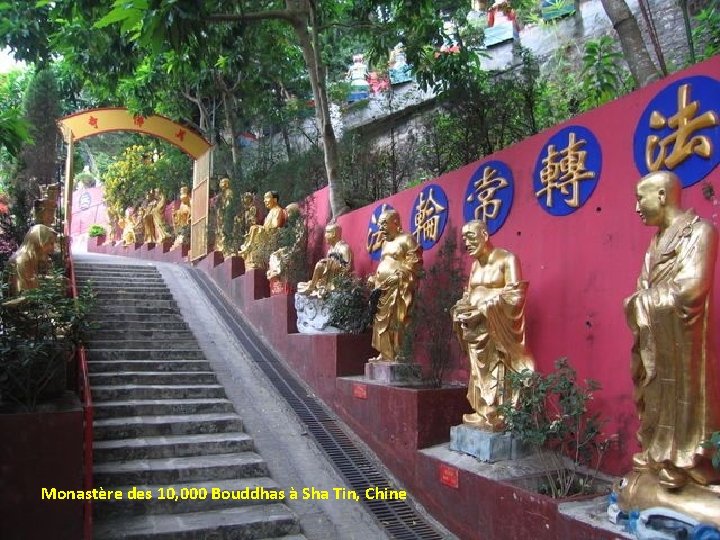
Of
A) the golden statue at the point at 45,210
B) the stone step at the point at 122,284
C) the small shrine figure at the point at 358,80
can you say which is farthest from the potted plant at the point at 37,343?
the small shrine figure at the point at 358,80

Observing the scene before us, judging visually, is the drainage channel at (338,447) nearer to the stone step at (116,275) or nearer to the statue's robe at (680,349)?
the statue's robe at (680,349)

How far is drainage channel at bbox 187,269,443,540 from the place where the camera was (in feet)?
14.8

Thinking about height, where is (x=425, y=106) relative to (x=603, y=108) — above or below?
above

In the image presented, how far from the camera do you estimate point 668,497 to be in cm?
279

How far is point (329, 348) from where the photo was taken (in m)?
6.36

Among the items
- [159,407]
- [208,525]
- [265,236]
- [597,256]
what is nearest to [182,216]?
[265,236]

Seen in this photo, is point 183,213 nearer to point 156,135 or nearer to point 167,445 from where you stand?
point 156,135

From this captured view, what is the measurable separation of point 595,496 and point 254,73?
34.3 ft

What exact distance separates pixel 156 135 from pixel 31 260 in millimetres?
7358

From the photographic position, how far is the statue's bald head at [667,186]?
3010 mm

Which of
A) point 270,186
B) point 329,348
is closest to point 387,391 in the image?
point 329,348

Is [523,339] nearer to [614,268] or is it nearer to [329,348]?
[614,268]

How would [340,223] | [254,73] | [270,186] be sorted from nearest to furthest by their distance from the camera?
[340,223] < [270,186] < [254,73]

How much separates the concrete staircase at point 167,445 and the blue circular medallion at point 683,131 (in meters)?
3.43
